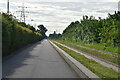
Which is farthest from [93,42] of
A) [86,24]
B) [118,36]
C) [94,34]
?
[118,36]

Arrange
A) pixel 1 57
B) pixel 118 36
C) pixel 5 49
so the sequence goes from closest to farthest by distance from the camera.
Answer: pixel 1 57 → pixel 5 49 → pixel 118 36

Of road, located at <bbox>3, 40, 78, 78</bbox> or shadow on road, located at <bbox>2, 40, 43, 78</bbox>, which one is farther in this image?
shadow on road, located at <bbox>2, 40, 43, 78</bbox>

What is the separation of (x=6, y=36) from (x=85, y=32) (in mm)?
49791

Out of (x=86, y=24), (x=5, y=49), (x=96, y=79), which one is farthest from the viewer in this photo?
(x=86, y=24)

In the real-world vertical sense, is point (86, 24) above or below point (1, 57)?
above

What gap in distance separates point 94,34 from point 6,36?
41111mm

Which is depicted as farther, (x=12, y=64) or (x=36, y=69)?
(x=12, y=64)

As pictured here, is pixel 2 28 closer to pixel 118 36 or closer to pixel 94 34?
pixel 118 36

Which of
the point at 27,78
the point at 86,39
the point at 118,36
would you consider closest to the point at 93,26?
the point at 86,39

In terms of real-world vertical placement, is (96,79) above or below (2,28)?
below

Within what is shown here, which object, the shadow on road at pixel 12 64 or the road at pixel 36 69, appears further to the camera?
the shadow on road at pixel 12 64

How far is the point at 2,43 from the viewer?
20.8 meters

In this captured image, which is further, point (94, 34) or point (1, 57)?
point (94, 34)

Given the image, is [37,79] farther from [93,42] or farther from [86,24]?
[86,24]
